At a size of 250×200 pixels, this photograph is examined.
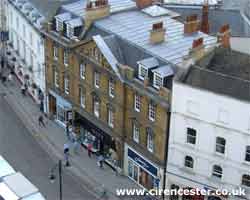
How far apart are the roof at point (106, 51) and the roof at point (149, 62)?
292 cm

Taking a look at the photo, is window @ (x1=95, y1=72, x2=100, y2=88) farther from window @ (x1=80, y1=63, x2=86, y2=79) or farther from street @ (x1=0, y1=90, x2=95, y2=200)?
street @ (x1=0, y1=90, x2=95, y2=200)

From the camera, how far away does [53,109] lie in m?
65.0

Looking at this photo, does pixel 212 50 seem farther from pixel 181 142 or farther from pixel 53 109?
pixel 53 109

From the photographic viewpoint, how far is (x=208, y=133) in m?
46.8

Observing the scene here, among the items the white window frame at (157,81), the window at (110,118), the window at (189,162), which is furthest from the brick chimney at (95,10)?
the window at (189,162)

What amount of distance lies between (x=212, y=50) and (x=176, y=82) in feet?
17.1

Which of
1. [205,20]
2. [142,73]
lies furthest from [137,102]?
[205,20]

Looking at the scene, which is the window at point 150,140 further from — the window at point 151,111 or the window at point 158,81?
the window at point 158,81

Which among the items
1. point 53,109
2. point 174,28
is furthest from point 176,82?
point 53,109

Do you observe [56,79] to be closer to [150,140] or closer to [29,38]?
[29,38]

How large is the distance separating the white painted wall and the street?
9.54 meters

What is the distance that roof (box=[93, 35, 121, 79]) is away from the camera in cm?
5238

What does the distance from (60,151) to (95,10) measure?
546 inches

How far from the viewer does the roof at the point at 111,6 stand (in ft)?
196
